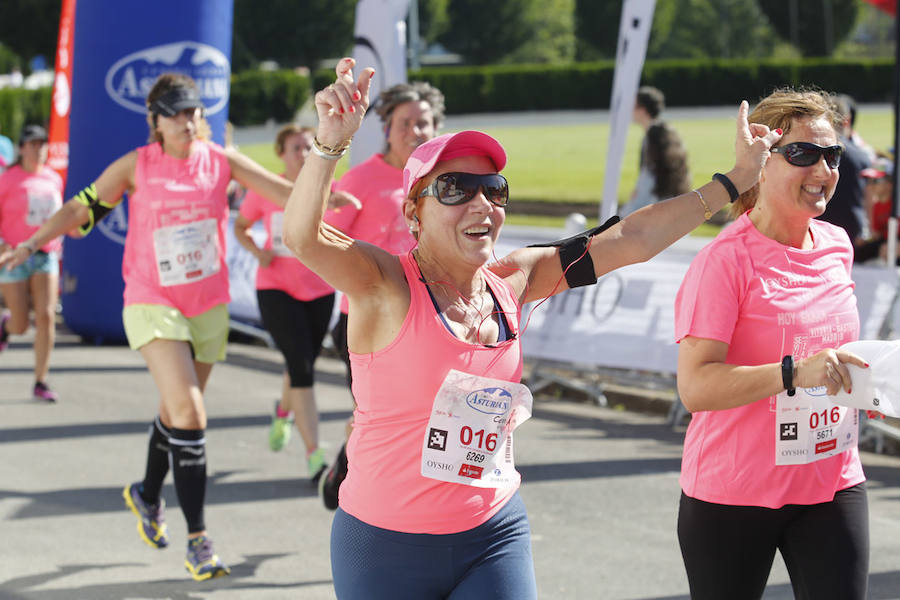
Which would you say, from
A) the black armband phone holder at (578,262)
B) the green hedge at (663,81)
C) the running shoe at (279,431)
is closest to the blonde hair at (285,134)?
the running shoe at (279,431)

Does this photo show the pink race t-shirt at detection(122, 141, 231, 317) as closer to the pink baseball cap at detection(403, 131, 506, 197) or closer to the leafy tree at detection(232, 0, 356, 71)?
the pink baseball cap at detection(403, 131, 506, 197)

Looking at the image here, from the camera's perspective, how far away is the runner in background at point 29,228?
32.9 feet

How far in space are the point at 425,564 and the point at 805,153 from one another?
1.59m

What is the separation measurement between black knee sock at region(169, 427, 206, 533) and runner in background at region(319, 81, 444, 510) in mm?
769

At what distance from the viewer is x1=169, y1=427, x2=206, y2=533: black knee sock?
562 centimetres

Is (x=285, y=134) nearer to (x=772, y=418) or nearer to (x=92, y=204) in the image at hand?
(x=92, y=204)

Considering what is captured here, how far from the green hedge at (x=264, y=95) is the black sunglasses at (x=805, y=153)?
45.1 metres

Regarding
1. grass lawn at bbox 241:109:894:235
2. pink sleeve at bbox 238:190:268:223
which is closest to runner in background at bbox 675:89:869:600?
pink sleeve at bbox 238:190:268:223

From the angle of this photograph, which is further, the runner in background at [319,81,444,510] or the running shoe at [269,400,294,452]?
the running shoe at [269,400,294,452]

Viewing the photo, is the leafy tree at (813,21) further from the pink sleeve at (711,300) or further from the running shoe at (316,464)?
the pink sleeve at (711,300)

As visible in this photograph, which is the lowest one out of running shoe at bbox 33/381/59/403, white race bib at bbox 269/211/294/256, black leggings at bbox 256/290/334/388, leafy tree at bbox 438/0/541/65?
running shoe at bbox 33/381/59/403

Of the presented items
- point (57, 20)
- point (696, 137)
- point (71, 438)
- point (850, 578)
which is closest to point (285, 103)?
point (57, 20)

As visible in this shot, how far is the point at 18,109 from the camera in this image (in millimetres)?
39094

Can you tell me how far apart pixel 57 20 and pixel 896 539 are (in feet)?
130
